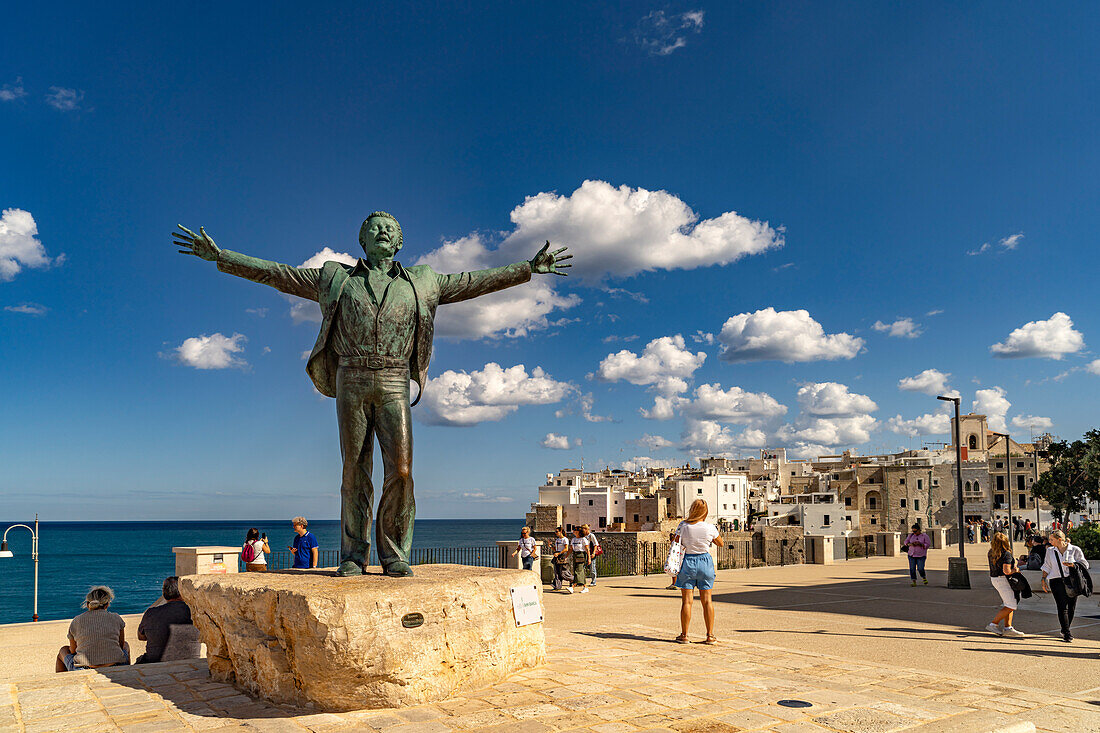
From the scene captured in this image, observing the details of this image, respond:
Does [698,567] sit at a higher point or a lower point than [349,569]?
lower

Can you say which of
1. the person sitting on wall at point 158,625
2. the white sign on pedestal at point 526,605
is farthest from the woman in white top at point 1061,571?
the person sitting on wall at point 158,625

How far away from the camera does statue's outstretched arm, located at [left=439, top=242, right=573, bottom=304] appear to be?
260 inches

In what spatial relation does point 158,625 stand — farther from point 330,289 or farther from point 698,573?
point 698,573

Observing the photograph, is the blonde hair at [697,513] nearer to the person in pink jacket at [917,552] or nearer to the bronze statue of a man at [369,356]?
the bronze statue of a man at [369,356]

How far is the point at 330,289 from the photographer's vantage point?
6.20 metres

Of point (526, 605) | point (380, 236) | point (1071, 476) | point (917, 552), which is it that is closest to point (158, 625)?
point (526, 605)

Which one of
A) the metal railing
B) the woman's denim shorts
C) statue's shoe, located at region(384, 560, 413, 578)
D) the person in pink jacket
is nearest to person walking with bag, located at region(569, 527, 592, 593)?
the metal railing

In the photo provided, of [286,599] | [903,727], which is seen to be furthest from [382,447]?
[903,727]

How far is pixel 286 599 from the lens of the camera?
5.00 meters

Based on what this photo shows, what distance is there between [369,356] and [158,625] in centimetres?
341

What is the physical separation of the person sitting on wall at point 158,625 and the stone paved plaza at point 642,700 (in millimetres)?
274

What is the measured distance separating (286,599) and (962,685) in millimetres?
5131

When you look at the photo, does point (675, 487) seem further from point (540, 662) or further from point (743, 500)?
point (540, 662)

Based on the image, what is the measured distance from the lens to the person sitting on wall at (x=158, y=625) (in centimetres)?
690
